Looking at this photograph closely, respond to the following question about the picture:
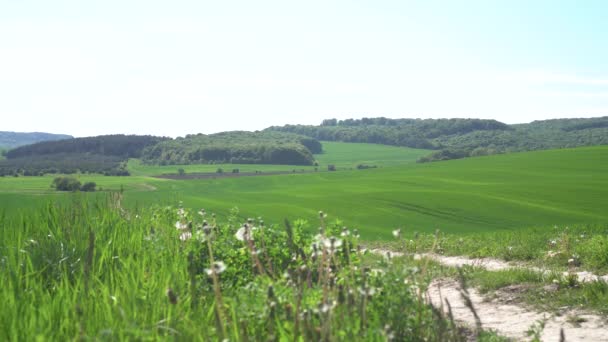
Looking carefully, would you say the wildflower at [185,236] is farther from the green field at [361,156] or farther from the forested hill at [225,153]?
the forested hill at [225,153]

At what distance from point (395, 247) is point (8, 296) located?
1330cm

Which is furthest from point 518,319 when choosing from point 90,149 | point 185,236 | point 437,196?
point 90,149

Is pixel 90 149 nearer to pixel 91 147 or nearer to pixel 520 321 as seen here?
pixel 91 147

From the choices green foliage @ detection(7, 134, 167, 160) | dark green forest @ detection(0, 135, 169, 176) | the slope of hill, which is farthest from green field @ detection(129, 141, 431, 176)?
the slope of hill

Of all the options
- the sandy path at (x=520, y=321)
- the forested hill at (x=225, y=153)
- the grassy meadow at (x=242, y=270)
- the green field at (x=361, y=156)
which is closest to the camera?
the grassy meadow at (x=242, y=270)

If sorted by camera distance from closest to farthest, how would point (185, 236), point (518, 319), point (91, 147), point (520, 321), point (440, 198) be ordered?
point (520, 321), point (518, 319), point (185, 236), point (440, 198), point (91, 147)

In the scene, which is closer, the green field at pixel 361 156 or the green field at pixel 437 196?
the green field at pixel 437 196

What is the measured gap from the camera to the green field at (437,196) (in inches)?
1280

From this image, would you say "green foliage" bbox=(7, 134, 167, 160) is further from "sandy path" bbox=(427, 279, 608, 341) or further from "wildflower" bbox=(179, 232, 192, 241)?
"sandy path" bbox=(427, 279, 608, 341)

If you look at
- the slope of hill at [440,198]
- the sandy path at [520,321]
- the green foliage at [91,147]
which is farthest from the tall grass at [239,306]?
the green foliage at [91,147]

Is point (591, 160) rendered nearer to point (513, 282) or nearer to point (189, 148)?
point (513, 282)

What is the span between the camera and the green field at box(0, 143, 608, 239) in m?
32.5

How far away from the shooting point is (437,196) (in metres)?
40.3

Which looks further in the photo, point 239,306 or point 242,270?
point 242,270
